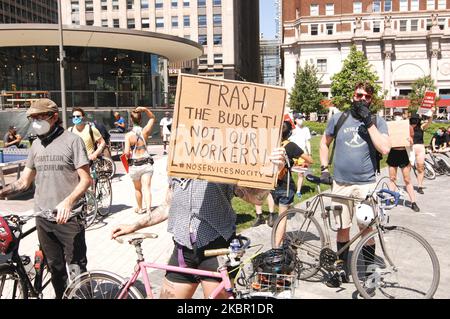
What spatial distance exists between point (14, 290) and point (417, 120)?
978cm

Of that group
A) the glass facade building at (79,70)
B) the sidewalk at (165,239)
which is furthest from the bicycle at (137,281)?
the glass facade building at (79,70)

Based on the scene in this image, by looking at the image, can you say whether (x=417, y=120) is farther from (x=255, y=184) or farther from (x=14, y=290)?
(x=14, y=290)

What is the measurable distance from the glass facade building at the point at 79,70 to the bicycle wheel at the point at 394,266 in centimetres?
2631

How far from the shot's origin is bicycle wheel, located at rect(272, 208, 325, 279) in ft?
16.4

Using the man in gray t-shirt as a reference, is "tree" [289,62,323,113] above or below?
above

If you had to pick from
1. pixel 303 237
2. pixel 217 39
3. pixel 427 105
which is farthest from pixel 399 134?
pixel 217 39

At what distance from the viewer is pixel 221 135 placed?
283 centimetres

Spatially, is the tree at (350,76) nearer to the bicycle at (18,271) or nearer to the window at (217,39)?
the window at (217,39)

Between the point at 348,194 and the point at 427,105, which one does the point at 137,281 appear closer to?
the point at 348,194

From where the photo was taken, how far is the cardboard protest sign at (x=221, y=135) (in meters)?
2.80

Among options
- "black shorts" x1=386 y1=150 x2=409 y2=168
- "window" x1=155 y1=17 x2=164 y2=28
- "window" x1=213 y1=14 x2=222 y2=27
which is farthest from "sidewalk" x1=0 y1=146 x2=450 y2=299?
"window" x1=155 y1=17 x2=164 y2=28

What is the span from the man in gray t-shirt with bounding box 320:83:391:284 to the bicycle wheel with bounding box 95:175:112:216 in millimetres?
5091

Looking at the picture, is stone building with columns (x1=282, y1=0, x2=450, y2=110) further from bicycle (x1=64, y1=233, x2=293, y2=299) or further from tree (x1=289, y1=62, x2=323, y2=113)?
bicycle (x1=64, y1=233, x2=293, y2=299)
